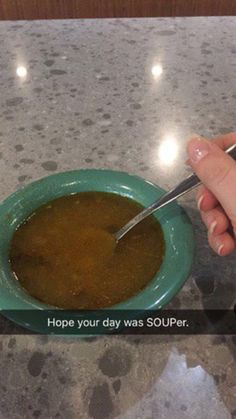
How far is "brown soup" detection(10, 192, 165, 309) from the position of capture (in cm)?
55

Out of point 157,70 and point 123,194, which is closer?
point 123,194

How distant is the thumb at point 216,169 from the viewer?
56 centimetres

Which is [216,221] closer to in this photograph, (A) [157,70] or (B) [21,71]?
(A) [157,70]

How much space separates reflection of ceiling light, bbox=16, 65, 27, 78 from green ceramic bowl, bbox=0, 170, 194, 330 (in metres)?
0.49

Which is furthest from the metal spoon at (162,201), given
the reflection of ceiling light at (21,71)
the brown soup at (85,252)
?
the reflection of ceiling light at (21,71)

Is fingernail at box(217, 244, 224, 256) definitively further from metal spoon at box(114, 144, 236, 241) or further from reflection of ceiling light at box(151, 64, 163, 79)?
reflection of ceiling light at box(151, 64, 163, 79)

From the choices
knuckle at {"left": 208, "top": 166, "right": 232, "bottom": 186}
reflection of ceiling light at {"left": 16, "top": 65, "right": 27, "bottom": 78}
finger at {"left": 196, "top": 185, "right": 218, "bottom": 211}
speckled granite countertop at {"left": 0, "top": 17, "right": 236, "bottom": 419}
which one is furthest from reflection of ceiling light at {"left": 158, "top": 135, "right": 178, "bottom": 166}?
reflection of ceiling light at {"left": 16, "top": 65, "right": 27, "bottom": 78}

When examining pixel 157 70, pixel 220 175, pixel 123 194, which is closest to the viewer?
pixel 220 175

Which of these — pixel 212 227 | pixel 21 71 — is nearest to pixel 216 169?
pixel 212 227

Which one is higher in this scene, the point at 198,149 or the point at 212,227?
the point at 198,149

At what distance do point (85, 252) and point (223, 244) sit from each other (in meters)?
0.20

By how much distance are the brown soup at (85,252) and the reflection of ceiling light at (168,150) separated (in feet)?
0.66

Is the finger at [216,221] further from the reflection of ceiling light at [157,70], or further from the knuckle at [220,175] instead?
the reflection of ceiling light at [157,70]

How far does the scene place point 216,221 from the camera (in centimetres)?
65
